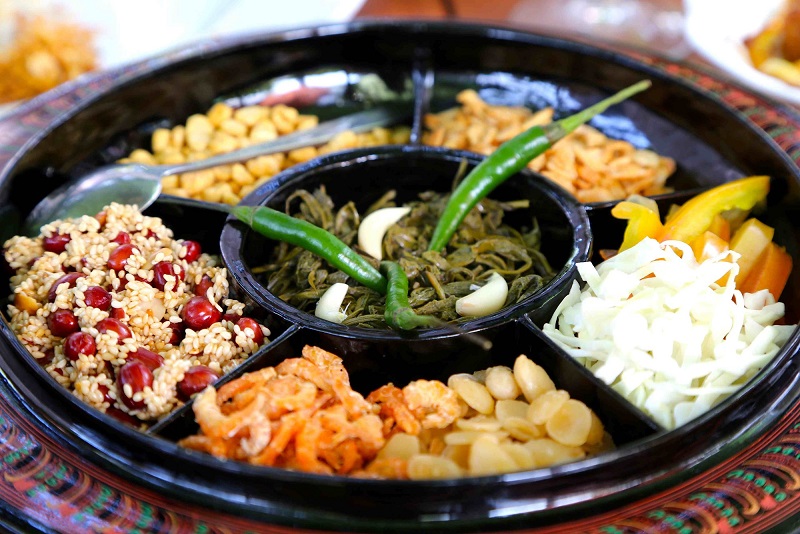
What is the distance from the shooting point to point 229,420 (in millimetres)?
1679

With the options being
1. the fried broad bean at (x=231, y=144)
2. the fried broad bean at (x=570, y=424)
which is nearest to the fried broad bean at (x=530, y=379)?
the fried broad bean at (x=570, y=424)

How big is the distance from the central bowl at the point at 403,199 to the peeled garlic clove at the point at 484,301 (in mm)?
99

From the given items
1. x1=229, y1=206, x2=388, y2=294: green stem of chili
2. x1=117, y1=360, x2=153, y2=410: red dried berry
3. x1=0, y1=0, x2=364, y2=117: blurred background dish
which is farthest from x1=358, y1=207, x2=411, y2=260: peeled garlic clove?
x1=0, y1=0, x2=364, y2=117: blurred background dish

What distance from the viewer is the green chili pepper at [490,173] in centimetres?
257

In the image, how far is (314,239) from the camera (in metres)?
2.38

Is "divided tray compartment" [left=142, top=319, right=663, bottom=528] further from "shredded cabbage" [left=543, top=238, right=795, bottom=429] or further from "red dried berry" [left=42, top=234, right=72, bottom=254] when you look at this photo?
"red dried berry" [left=42, top=234, right=72, bottom=254]

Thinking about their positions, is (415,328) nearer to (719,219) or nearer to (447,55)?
(719,219)

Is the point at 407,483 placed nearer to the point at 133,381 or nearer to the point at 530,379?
the point at 530,379

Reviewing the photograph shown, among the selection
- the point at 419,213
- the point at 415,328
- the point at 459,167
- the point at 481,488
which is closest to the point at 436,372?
the point at 415,328

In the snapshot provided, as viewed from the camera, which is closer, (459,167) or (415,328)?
(415,328)

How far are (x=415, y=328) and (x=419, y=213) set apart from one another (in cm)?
80

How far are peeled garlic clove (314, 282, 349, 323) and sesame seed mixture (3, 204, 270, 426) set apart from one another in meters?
0.20

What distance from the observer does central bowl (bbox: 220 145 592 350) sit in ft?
7.11

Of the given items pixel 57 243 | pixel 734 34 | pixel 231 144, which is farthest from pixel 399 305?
pixel 734 34
